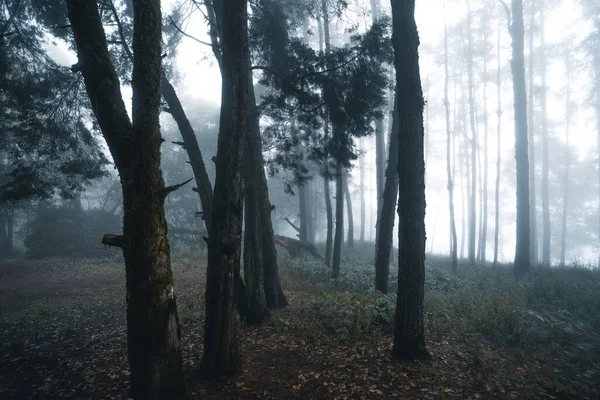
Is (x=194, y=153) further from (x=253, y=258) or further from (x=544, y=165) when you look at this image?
(x=544, y=165)

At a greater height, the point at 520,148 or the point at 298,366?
the point at 520,148

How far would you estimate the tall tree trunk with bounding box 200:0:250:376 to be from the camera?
5.56 metres

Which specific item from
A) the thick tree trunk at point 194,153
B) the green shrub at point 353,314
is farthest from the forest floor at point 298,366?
the thick tree trunk at point 194,153

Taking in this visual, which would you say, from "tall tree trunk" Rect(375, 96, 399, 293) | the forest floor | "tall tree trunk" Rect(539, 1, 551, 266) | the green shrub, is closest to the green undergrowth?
the green shrub

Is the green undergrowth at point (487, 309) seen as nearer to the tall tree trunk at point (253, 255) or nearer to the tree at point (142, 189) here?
the tall tree trunk at point (253, 255)

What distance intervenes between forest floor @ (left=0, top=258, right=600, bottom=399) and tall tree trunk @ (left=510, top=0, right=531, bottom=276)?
35.2 feet

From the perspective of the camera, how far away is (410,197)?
6078 millimetres

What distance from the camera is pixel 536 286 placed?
1201 centimetres

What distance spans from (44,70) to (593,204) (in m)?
59.7

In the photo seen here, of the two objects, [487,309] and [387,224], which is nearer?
[487,309]

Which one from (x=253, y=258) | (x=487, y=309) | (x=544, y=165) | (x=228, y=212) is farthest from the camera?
(x=544, y=165)

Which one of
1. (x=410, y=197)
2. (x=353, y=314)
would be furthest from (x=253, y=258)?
(x=410, y=197)

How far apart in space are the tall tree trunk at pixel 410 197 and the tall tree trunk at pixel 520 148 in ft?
41.2

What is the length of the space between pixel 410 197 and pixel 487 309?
4.63 m
